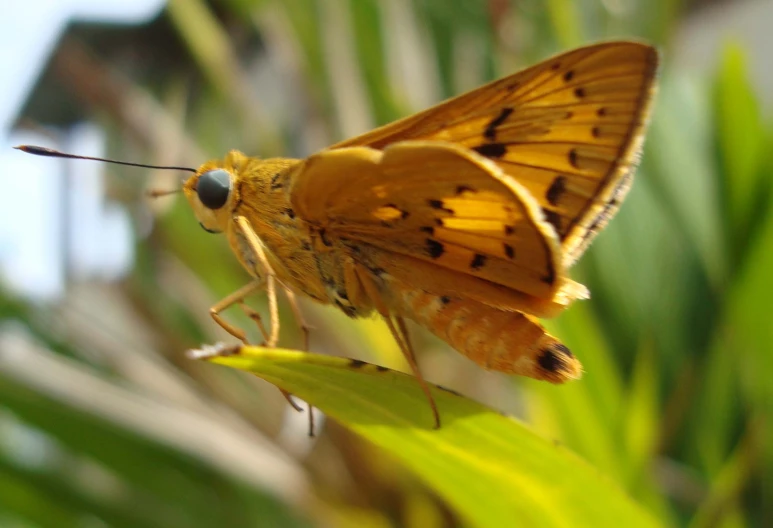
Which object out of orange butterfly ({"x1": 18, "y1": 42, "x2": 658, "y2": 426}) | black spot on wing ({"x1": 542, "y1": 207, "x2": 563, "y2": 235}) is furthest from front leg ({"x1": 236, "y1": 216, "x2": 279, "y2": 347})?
black spot on wing ({"x1": 542, "y1": 207, "x2": 563, "y2": 235})

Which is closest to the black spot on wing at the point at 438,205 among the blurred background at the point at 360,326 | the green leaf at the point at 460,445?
the green leaf at the point at 460,445

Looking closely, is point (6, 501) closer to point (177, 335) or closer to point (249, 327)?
point (177, 335)

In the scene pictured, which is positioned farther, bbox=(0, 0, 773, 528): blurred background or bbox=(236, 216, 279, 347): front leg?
bbox=(0, 0, 773, 528): blurred background

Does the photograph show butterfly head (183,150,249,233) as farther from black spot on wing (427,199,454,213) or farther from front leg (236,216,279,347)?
black spot on wing (427,199,454,213)

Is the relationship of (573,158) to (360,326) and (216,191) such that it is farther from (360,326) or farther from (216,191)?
(360,326)

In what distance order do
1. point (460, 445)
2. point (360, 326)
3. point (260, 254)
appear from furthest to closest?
point (360, 326) < point (260, 254) < point (460, 445)

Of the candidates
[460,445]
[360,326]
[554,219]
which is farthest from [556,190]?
[360,326]
